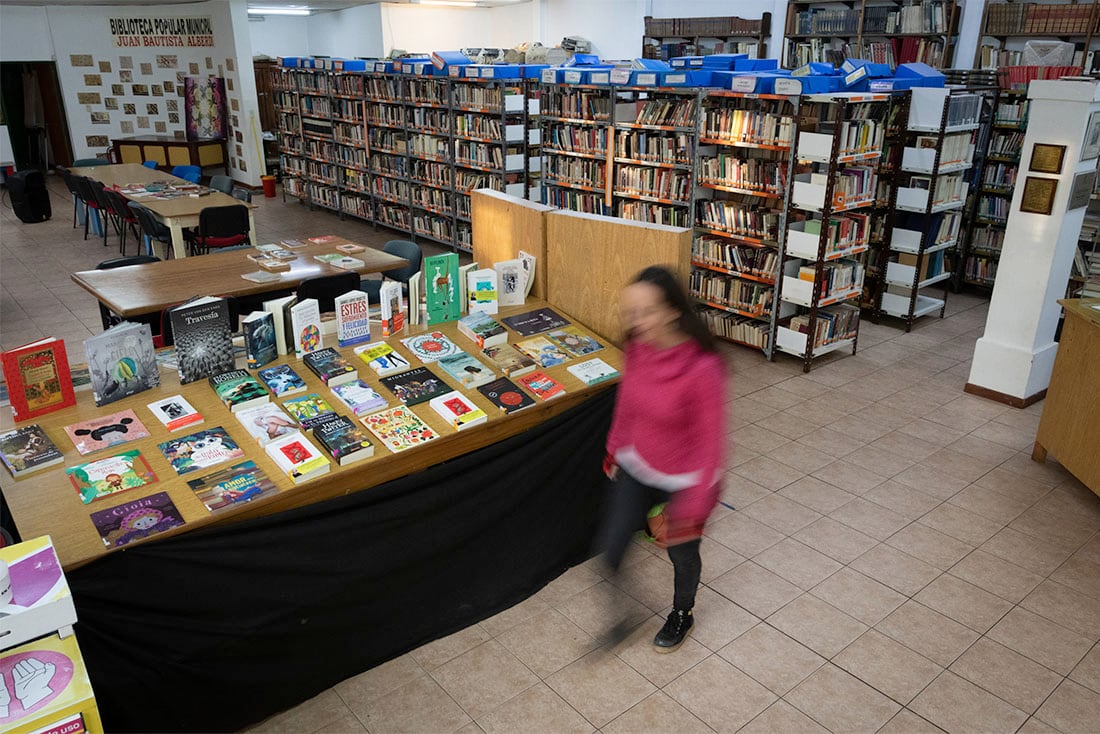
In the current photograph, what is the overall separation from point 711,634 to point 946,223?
5786mm

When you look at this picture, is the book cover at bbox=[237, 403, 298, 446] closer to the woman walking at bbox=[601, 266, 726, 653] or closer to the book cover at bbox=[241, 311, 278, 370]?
the book cover at bbox=[241, 311, 278, 370]

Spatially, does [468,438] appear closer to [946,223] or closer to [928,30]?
[946,223]

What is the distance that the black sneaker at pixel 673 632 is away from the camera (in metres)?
3.33

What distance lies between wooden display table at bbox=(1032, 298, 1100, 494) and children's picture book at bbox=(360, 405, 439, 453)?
3.79 meters

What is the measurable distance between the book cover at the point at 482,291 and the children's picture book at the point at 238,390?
1272mm

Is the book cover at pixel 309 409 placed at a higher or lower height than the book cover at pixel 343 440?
higher

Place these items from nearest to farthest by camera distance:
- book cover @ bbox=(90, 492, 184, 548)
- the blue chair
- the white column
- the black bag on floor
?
book cover @ bbox=(90, 492, 184, 548), the white column, the blue chair, the black bag on floor

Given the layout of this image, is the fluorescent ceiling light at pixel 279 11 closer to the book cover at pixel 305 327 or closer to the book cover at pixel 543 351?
the book cover at pixel 305 327

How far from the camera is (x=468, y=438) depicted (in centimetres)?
345

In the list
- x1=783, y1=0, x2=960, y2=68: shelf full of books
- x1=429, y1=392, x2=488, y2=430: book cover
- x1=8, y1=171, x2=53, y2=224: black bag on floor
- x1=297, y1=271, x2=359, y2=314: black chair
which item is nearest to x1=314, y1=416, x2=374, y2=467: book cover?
x1=429, y1=392, x2=488, y2=430: book cover

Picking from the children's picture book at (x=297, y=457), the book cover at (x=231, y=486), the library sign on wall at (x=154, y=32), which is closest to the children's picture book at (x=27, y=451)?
the book cover at (x=231, y=486)

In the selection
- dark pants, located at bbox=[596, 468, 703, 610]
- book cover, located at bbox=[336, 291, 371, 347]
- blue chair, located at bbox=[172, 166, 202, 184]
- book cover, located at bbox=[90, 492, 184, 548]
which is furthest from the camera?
blue chair, located at bbox=[172, 166, 202, 184]

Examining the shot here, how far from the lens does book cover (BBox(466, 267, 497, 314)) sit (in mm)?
4234

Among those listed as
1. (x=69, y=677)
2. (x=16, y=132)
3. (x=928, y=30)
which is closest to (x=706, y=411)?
(x=69, y=677)
